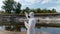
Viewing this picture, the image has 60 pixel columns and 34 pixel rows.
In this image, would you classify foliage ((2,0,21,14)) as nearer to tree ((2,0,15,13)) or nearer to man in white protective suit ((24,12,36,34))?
tree ((2,0,15,13))

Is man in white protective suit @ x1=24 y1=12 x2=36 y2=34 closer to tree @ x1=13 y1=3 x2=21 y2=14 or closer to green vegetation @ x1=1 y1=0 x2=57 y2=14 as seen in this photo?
green vegetation @ x1=1 y1=0 x2=57 y2=14

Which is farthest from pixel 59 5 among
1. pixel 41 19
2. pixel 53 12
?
pixel 41 19

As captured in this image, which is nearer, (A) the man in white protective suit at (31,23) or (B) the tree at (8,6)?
(A) the man in white protective suit at (31,23)

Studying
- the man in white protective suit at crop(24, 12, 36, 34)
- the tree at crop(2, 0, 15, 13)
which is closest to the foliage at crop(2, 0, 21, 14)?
the tree at crop(2, 0, 15, 13)

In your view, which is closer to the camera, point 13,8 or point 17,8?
point 17,8

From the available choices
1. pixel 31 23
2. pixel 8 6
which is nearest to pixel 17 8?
pixel 8 6

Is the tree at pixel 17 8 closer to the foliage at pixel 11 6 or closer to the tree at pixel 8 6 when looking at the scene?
the foliage at pixel 11 6

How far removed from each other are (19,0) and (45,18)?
1653 millimetres

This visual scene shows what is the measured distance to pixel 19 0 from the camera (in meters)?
9.82

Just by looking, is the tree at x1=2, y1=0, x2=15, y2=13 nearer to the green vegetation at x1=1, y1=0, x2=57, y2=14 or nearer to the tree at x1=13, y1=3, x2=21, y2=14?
the green vegetation at x1=1, y1=0, x2=57, y2=14

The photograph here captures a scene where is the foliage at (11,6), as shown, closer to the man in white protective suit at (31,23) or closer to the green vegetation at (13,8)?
the green vegetation at (13,8)

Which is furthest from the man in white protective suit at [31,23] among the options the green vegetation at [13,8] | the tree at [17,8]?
the tree at [17,8]

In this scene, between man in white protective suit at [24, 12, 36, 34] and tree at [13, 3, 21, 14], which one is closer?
man in white protective suit at [24, 12, 36, 34]

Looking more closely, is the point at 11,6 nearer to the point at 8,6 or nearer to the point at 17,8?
the point at 8,6
